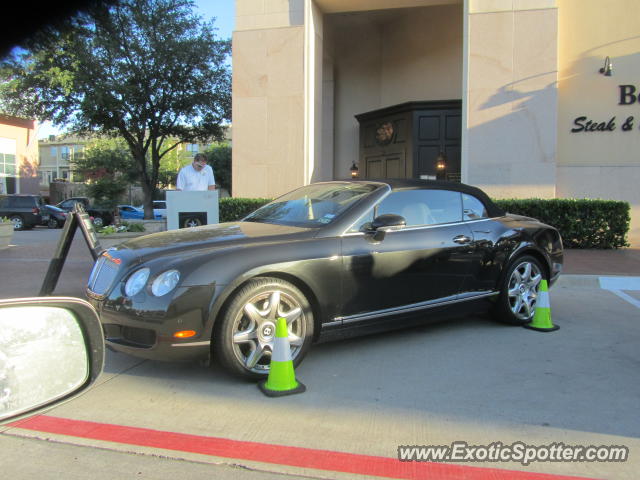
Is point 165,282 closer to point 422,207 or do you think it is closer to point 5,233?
point 422,207

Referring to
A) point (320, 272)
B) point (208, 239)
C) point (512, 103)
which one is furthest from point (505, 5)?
Answer: point (208, 239)

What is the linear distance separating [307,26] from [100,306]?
36.8 ft

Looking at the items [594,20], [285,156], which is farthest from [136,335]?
[594,20]

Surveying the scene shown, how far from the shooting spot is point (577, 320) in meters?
6.05

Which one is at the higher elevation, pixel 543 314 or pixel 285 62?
pixel 285 62

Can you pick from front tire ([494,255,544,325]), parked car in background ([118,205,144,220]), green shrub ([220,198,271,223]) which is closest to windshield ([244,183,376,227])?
front tire ([494,255,544,325])

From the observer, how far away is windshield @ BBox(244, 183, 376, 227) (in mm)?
4788

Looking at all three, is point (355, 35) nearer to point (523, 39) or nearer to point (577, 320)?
point (523, 39)

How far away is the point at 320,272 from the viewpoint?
425cm

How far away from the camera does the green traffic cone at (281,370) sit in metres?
3.75

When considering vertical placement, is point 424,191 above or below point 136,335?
above

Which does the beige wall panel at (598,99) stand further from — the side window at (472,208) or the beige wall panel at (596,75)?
the side window at (472,208)

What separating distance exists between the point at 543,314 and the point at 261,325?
322 cm

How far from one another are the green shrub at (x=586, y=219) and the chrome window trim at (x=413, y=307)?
23.0 ft
